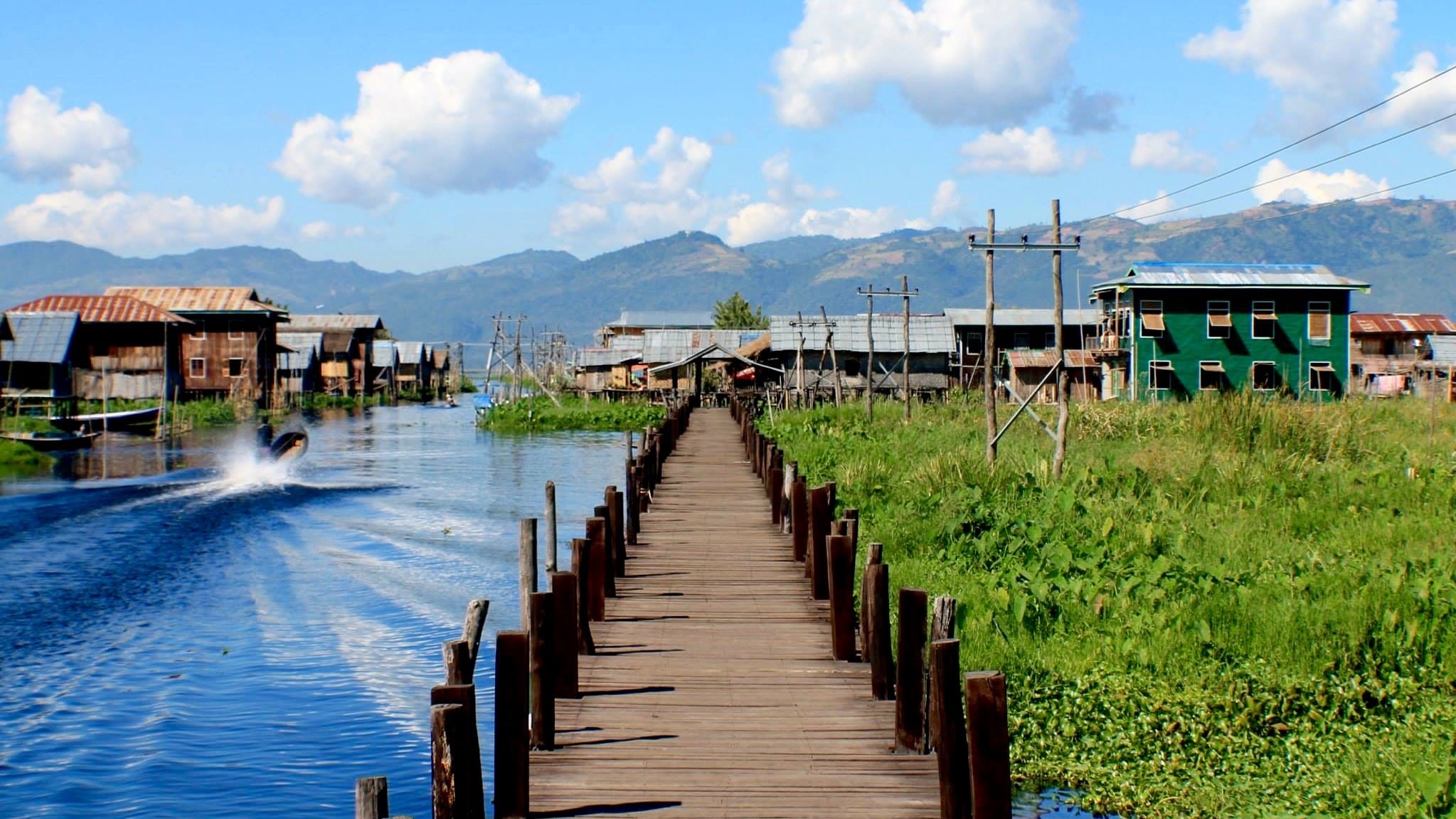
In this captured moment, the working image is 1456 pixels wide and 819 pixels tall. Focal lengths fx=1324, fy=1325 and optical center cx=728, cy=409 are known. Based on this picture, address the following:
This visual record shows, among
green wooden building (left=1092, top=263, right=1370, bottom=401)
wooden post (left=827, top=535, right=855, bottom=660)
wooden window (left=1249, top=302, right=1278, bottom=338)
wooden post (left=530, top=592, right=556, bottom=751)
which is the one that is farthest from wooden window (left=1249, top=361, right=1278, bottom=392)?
wooden post (left=530, top=592, right=556, bottom=751)

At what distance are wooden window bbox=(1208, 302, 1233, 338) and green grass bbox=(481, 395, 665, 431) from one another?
949 inches

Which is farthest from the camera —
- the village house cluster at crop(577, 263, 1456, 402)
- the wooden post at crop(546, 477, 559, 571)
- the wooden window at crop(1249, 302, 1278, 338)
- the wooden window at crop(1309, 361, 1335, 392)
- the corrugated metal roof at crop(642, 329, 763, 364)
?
the corrugated metal roof at crop(642, 329, 763, 364)

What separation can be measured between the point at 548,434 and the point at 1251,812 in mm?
53169

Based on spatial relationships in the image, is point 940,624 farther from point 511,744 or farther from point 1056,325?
point 1056,325

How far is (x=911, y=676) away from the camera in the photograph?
805 centimetres

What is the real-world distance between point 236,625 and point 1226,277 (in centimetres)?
4332

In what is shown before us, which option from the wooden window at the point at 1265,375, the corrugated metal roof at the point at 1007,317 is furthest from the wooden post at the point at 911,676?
the corrugated metal roof at the point at 1007,317

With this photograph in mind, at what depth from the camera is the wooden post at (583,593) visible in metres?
10.3

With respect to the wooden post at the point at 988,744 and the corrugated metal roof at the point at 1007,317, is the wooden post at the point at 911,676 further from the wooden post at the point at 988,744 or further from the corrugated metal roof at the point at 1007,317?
the corrugated metal roof at the point at 1007,317

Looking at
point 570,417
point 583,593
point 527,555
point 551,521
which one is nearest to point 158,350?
point 570,417

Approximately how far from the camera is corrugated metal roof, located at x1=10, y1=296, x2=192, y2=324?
209 ft

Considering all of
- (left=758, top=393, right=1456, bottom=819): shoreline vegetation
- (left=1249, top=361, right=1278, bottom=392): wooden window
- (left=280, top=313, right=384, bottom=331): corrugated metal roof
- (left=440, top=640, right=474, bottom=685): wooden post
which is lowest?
(left=758, top=393, right=1456, bottom=819): shoreline vegetation

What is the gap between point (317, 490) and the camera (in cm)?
3678

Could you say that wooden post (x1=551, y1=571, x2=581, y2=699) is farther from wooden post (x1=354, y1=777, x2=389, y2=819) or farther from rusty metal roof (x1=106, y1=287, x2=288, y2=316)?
rusty metal roof (x1=106, y1=287, x2=288, y2=316)
